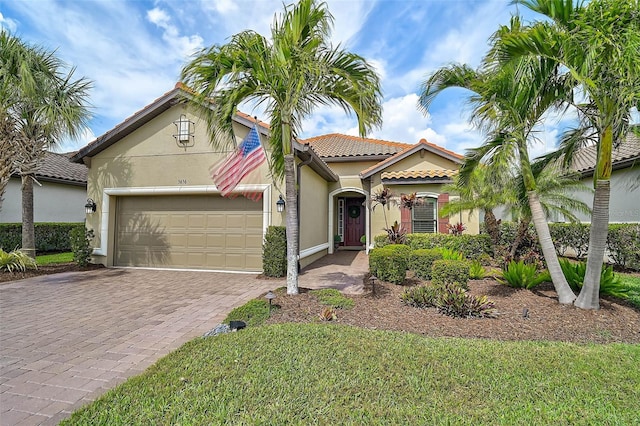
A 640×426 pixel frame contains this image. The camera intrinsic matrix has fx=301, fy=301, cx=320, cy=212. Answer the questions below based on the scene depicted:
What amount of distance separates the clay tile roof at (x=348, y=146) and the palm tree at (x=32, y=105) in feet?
32.8

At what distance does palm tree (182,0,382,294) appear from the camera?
230 inches

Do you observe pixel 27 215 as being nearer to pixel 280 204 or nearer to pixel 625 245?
pixel 280 204

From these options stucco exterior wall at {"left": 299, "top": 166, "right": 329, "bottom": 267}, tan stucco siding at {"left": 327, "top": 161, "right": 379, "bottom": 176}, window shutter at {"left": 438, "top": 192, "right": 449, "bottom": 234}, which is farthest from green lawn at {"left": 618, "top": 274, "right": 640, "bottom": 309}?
tan stucco siding at {"left": 327, "top": 161, "right": 379, "bottom": 176}

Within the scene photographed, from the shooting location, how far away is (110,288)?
8000 millimetres

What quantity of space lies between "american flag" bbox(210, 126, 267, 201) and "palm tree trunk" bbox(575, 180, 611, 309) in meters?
7.88

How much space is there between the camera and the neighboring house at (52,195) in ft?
46.9

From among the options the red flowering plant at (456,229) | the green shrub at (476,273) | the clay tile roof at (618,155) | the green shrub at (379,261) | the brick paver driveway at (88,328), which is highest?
the clay tile roof at (618,155)

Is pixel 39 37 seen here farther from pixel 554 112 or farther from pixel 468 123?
pixel 554 112

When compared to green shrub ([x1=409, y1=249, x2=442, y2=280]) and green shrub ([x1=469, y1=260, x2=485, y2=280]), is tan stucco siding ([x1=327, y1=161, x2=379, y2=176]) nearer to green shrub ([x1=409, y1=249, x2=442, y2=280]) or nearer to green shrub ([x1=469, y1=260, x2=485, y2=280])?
green shrub ([x1=409, y1=249, x2=442, y2=280])

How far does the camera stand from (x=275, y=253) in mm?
9305

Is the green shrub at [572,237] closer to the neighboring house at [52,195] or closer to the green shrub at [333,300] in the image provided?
the green shrub at [333,300]

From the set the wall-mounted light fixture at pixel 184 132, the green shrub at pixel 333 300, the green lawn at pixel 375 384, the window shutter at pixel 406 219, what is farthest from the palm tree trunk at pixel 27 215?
the window shutter at pixel 406 219

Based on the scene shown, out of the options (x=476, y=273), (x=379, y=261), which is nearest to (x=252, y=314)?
(x=379, y=261)

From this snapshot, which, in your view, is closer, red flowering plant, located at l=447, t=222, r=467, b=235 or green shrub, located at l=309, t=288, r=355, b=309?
green shrub, located at l=309, t=288, r=355, b=309
